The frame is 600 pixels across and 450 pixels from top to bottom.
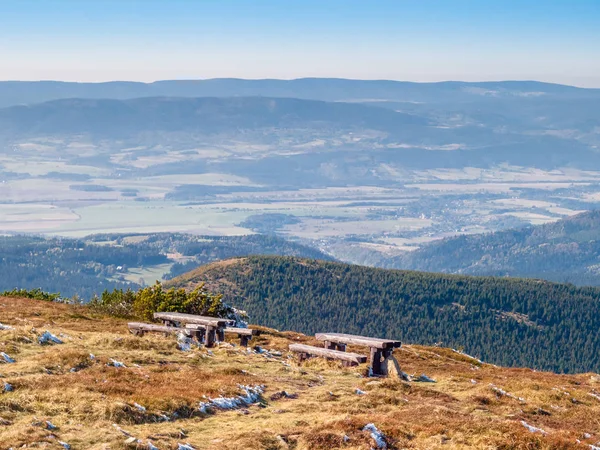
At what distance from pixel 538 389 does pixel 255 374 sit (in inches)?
554

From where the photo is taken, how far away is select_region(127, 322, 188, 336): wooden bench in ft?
171

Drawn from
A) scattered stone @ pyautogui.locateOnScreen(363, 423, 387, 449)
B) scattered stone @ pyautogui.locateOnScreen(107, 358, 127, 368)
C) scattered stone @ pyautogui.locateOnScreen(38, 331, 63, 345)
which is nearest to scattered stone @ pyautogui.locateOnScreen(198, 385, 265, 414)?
scattered stone @ pyautogui.locateOnScreen(107, 358, 127, 368)

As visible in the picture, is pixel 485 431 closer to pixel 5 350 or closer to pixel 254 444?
Answer: pixel 254 444

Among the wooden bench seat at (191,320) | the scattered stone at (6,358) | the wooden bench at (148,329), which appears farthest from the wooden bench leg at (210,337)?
the scattered stone at (6,358)

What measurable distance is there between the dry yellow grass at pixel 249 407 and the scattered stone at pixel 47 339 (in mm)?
471

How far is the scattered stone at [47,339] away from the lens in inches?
1717

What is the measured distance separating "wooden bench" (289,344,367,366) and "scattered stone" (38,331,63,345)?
39.9 ft

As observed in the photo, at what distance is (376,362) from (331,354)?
3.54m

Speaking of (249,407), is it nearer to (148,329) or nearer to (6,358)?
(6,358)

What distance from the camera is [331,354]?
155ft

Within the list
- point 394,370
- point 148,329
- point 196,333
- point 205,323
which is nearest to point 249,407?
point 394,370

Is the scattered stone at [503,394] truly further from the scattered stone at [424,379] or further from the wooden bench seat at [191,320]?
the wooden bench seat at [191,320]

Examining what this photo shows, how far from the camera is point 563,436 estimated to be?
32156 millimetres

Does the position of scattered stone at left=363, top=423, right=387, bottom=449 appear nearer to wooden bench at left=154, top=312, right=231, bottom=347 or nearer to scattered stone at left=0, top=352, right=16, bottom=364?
scattered stone at left=0, top=352, right=16, bottom=364
